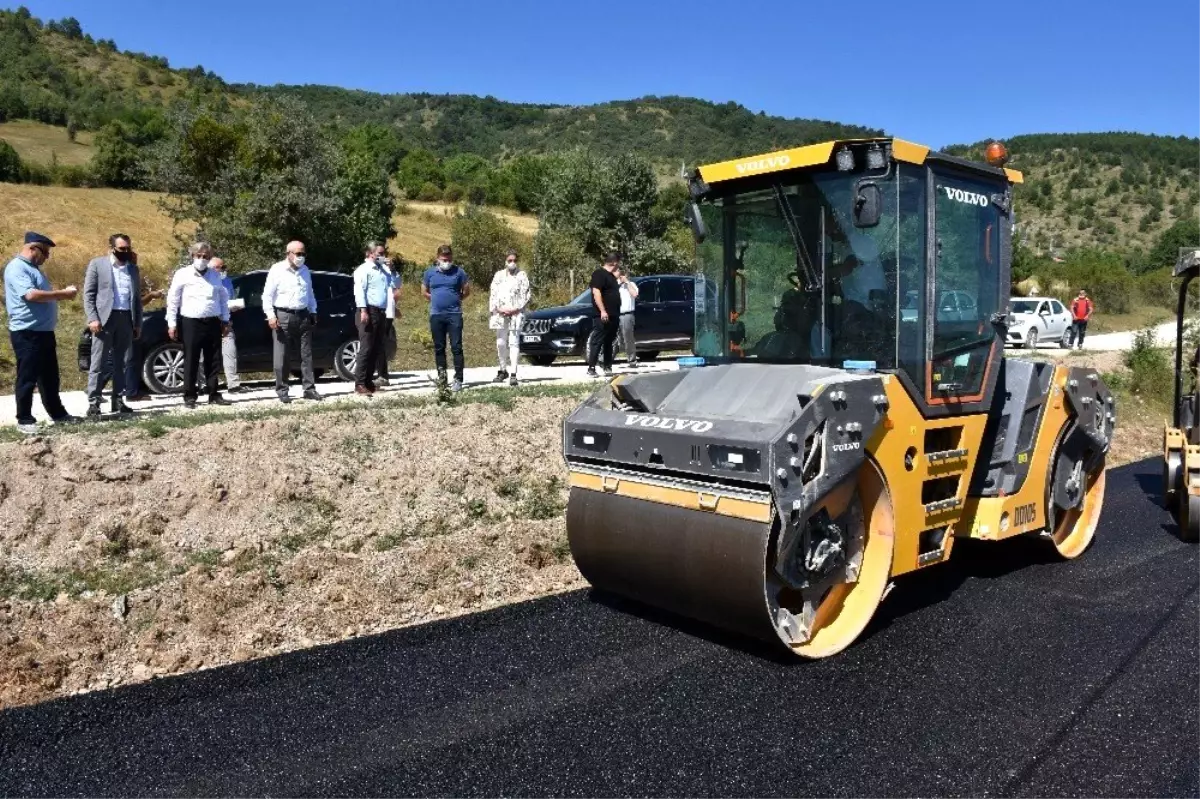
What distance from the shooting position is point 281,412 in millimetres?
8758

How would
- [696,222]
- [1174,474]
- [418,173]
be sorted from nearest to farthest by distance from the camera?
1. [696,222]
2. [1174,474]
3. [418,173]

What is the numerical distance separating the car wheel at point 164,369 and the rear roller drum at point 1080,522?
9.18 m

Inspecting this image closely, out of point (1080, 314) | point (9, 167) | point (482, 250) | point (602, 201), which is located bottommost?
point (1080, 314)

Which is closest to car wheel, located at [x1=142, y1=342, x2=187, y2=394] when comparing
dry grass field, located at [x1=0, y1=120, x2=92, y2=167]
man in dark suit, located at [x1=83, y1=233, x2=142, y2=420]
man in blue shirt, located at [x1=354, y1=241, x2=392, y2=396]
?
man in dark suit, located at [x1=83, y1=233, x2=142, y2=420]

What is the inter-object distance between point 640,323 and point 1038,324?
14.5m

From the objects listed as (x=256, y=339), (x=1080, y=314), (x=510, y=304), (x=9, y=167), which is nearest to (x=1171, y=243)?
(x=1080, y=314)

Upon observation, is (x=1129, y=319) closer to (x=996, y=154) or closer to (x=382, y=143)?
(x=996, y=154)

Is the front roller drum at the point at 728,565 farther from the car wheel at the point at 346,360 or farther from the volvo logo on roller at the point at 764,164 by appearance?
the car wheel at the point at 346,360

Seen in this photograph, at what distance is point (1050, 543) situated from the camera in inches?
249

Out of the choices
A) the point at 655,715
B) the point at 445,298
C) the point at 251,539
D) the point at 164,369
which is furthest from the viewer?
the point at 164,369

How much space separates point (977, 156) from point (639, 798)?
409 centimetres

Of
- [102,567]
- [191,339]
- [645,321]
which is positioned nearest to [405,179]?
[645,321]

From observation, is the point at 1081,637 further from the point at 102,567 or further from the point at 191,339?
the point at 191,339

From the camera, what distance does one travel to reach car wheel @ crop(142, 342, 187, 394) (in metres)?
11.1
